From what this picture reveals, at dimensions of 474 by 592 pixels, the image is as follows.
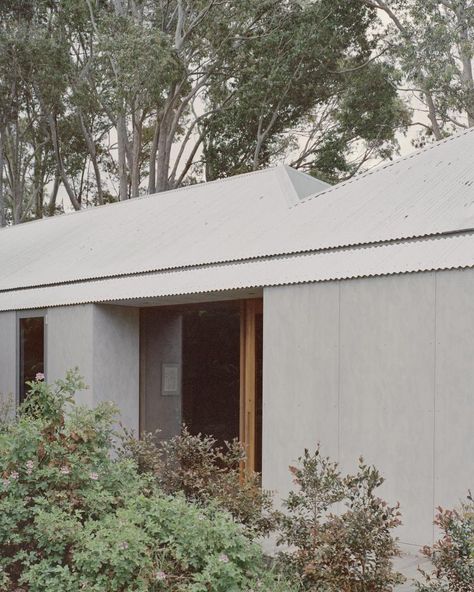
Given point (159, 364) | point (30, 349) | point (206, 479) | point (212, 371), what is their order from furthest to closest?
1. point (30, 349)
2. point (159, 364)
3. point (212, 371)
4. point (206, 479)

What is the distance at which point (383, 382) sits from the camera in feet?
20.5

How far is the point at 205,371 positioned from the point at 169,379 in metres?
0.75

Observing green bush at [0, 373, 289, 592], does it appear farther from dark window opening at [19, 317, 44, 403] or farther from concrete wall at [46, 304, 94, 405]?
dark window opening at [19, 317, 44, 403]

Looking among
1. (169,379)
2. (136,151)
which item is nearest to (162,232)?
(169,379)

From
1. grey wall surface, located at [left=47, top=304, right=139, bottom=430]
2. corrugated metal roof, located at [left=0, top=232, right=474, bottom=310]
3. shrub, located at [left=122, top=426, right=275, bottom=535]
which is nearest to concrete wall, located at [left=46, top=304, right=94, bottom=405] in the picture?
grey wall surface, located at [left=47, top=304, right=139, bottom=430]

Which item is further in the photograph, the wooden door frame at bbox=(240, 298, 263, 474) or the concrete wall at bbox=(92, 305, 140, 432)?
the concrete wall at bbox=(92, 305, 140, 432)

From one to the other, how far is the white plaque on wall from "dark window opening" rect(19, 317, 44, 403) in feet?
5.93

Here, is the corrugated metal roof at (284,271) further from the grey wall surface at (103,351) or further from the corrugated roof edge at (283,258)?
the grey wall surface at (103,351)

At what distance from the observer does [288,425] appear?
6.95 m

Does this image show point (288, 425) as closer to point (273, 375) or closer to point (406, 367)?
point (273, 375)

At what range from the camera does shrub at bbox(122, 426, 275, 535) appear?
15.2 feet

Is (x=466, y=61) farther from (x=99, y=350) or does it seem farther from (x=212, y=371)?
(x=99, y=350)

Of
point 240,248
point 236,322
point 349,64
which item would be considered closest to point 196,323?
point 236,322

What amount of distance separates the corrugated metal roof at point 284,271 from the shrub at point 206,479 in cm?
212
